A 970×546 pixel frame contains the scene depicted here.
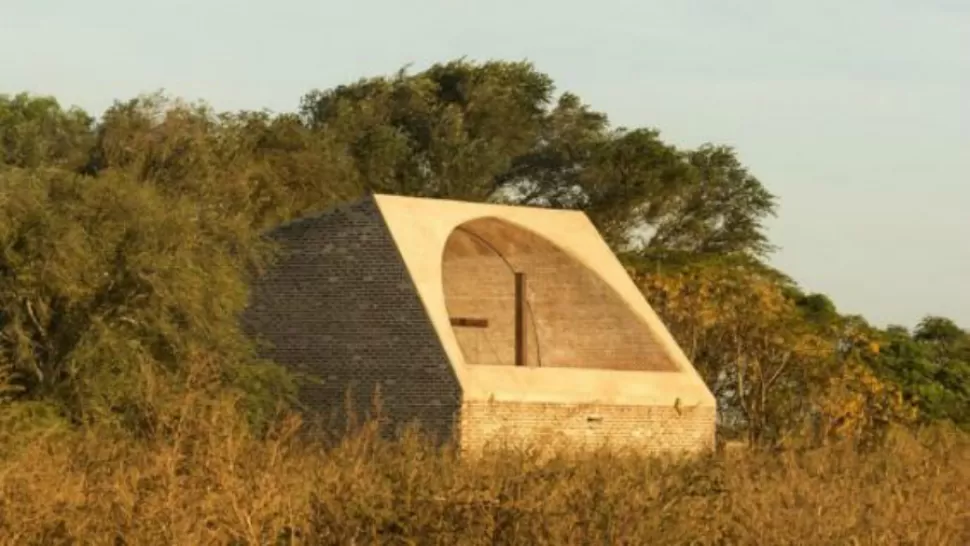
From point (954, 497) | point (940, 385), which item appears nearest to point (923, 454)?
point (954, 497)

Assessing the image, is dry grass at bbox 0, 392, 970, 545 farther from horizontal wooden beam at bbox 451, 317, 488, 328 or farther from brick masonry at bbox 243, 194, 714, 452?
horizontal wooden beam at bbox 451, 317, 488, 328

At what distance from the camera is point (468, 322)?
35125 millimetres

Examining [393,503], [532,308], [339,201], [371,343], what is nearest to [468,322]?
[532,308]

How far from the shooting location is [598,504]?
47.7ft

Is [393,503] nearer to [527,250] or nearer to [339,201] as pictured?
[527,250]

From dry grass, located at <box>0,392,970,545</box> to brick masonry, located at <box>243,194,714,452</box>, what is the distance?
1305cm

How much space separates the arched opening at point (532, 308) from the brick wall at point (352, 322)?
371 centimetres

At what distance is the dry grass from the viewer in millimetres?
14359

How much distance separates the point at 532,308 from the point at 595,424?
4942 mm

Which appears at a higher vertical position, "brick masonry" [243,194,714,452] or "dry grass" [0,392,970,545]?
"brick masonry" [243,194,714,452]

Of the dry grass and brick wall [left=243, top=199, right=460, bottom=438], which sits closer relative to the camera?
A: the dry grass

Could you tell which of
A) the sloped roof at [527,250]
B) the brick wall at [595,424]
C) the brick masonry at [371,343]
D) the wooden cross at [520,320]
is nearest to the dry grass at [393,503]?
the brick wall at [595,424]

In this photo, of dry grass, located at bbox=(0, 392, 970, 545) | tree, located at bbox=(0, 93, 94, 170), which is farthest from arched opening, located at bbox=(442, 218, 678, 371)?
dry grass, located at bbox=(0, 392, 970, 545)

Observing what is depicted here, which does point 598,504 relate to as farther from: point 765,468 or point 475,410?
point 475,410
